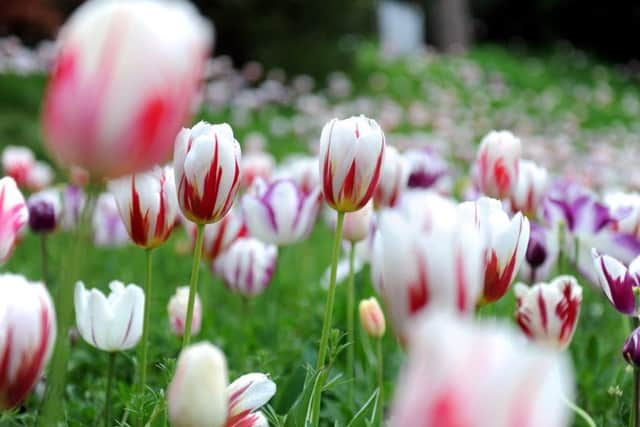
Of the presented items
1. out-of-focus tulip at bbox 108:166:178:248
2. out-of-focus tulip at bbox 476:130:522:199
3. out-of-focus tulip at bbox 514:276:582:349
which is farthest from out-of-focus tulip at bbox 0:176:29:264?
out-of-focus tulip at bbox 476:130:522:199

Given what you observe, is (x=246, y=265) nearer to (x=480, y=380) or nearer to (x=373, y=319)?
(x=373, y=319)

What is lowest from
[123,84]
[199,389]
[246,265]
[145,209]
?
[246,265]

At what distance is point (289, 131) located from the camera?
774 centimetres

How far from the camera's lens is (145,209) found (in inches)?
44.1

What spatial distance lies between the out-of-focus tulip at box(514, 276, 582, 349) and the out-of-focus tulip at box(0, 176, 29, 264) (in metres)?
0.74

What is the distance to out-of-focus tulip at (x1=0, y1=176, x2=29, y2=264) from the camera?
941 millimetres

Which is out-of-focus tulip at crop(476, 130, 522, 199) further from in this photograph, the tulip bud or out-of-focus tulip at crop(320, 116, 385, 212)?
out-of-focus tulip at crop(320, 116, 385, 212)

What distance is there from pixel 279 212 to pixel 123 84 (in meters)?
1.16

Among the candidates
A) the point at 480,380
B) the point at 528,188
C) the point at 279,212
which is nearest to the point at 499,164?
the point at 528,188

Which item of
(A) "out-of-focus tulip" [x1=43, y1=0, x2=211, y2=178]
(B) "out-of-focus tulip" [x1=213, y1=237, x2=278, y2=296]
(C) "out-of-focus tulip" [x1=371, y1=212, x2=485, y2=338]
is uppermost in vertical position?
(A) "out-of-focus tulip" [x1=43, y1=0, x2=211, y2=178]

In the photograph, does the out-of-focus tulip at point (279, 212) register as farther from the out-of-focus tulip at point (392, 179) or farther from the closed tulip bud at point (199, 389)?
the closed tulip bud at point (199, 389)

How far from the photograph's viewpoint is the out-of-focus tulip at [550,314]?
48.8 inches

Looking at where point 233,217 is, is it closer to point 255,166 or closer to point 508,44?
point 255,166

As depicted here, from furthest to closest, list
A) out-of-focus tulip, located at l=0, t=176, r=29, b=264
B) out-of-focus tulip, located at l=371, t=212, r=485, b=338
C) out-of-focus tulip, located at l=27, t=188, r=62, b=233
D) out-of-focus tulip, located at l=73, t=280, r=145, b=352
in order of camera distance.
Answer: out-of-focus tulip, located at l=27, t=188, r=62, b=233 < out-of-focus tulip, located at l=73, t=280, r=145, b=352 < out-of-focus tulip, located at l=0, t=176, r=29, b=264 < out-of-focus tulip, located at l=371, t=212, r=485, b=338
